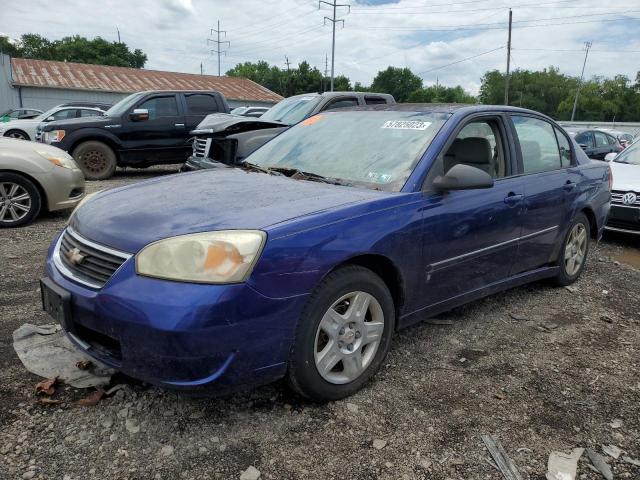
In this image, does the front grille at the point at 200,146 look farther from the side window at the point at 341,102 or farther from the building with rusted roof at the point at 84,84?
the building with rusted roof at the point at 84,84

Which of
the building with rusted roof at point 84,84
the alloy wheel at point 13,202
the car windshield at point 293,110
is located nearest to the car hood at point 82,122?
the car windshield at point 293,110

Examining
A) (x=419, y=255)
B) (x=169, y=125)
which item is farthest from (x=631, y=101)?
(x=419, y=255)

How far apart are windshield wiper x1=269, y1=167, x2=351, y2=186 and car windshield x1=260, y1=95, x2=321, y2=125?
4861mm

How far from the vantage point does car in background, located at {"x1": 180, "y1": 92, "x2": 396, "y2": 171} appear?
691 centimetres

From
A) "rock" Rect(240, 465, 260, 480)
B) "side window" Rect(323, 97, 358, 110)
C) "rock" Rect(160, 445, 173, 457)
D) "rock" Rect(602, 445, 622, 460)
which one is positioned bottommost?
"rock" Rect(602, 445, 622, 460)

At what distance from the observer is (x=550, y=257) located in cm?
438

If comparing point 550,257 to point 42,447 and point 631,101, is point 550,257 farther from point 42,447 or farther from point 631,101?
point 631,101

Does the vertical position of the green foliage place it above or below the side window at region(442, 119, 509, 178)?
above

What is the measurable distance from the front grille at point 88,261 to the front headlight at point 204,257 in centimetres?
16

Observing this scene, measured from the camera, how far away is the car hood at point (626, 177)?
21.9 feet

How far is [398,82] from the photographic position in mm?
100938

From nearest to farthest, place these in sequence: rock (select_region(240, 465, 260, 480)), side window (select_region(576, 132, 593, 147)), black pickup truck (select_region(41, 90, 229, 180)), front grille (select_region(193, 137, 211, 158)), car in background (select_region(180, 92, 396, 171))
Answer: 1. rock (select_region(240, 465, 260, 480))
2. car in background (select_region(180, 92, 396, 171))
3. front grille (select_region(193, 137, 211, 158))
4. black pickup truck (select_region(41, 90, 229, 180))
5. side window (select_region(576, 132, 593, 147))

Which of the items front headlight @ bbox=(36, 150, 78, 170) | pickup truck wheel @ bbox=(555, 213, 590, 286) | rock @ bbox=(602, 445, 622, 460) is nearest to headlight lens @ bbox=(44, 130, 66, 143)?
front headlight @ bbox=(36, 150, 78, 170)

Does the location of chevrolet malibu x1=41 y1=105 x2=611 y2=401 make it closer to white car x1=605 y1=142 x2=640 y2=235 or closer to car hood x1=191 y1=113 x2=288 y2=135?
white car x1=605 y1=142 x2=640 y2=235
